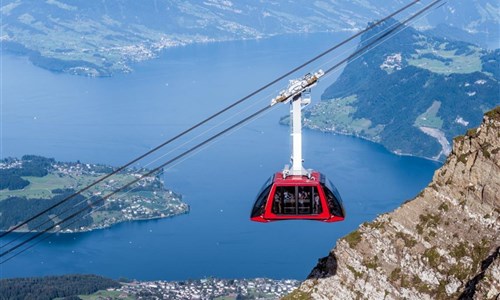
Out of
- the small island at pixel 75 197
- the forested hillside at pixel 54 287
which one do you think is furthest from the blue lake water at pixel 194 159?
the forested hillside at pixel 54 287

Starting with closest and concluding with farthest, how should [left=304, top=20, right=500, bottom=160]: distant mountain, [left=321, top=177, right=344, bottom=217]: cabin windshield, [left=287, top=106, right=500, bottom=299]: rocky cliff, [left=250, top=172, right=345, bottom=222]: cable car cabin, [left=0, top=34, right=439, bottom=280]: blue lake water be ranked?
[left=250, top=172, right=345, bottom=222]: cable car cabin < [left=321, top=177, right=344, bottom=217]: cabin windshield < [left=287, top=106, right=500, bottom=299]: rocky cliff < [left=0, top=34, right=439, bottom=280]: blue lake water < [left=304, top=20, right=500, bottom=160]: distant mountain

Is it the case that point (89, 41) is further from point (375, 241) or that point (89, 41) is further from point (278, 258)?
point (375, 241)

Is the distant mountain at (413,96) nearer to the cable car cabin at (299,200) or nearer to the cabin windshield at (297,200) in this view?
the cable car cabin at (299,200)

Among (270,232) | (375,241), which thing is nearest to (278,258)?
(270,232)

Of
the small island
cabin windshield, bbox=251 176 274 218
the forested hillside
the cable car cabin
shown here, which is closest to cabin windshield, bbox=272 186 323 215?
the cable car cabin

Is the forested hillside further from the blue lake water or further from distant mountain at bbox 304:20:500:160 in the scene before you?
distant mountain at bbox 304:20:500:160

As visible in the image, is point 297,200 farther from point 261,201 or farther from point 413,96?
point 413,96
